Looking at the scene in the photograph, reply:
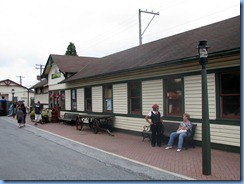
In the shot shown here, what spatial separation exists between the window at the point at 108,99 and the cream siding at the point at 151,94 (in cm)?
311

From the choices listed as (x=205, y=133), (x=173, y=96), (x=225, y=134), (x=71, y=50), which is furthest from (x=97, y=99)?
(x=71, y=50)

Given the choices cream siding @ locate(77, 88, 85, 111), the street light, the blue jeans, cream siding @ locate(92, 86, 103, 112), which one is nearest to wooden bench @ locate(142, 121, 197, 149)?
the blue jeans

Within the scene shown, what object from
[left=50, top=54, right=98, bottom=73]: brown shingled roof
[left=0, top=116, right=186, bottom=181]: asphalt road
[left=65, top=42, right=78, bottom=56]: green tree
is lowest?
[left=0, top=116, right=186, bottom=181]: asphalt road

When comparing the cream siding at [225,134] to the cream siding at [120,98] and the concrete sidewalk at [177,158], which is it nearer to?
the concrete sidewalk at [177,158]

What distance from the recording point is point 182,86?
1067 centimetres

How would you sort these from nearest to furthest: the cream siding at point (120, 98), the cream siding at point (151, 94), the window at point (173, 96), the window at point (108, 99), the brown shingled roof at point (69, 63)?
1. the window at point (173, 96)
2. the cream siding at point (151, 94)
3. the cream siding at point (120, 98)
4. the window at point (108, 99)
5. the brown shingled roof at point (69, 63)

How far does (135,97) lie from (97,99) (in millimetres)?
4008

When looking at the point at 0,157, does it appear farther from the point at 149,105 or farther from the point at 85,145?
the point at 149,105

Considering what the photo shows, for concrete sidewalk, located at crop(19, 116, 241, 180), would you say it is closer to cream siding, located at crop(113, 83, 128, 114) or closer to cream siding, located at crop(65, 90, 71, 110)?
cream siding, located at crop(113, 83, 128, 114)

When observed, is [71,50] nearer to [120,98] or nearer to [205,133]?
[120,98]

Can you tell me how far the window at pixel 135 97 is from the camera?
1327cm

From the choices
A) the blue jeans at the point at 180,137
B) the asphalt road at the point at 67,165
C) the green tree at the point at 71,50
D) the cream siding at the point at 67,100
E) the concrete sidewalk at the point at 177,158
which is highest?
the green tree at the point at 71,50

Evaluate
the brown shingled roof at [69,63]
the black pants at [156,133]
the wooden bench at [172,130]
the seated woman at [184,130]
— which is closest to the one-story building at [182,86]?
the wooden bench at [172,130]

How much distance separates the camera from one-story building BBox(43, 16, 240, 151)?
899 centimetres
